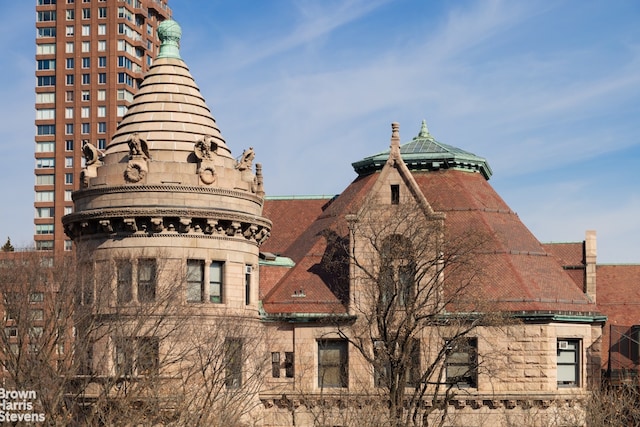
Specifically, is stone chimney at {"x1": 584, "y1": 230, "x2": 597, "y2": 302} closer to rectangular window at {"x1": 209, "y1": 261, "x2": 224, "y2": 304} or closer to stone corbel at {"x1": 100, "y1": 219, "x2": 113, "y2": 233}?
rectangular window at {"x1": 209, "y1": 261, "x2": 224, "y2": 304}

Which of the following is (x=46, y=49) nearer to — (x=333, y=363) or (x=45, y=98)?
(x=45, y=98)

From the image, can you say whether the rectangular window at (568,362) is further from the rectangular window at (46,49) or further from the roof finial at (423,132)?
the rectangular window at (46,49)

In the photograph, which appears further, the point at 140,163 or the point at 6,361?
the point at 140,163

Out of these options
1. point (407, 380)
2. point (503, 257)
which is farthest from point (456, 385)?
point (503, 257)

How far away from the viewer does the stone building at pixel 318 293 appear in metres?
51.0

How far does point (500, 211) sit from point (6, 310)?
28.1 meters

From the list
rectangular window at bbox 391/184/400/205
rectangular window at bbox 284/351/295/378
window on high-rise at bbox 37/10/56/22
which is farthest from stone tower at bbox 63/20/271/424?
window on high-rise at bbox 37/10/56/22

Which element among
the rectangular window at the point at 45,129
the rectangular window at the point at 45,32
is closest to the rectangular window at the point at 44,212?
the rectangular window at the point at 45,129

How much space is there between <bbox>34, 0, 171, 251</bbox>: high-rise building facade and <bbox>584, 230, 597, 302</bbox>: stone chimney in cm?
9770

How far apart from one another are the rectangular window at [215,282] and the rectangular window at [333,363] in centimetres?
678

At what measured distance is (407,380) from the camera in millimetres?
58188

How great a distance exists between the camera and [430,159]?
210 ft

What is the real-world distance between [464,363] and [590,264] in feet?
42.5

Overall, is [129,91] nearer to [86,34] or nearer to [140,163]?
[86,34]
